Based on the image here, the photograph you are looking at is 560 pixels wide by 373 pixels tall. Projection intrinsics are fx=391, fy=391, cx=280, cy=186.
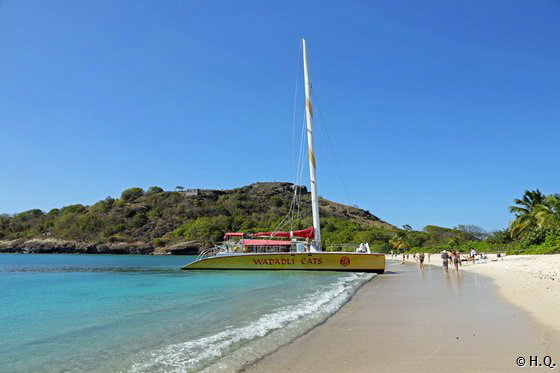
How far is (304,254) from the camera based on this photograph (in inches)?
867

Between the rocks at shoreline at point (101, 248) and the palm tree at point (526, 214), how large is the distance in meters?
70.5

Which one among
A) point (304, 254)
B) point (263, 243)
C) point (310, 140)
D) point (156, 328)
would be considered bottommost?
point (156, 328)

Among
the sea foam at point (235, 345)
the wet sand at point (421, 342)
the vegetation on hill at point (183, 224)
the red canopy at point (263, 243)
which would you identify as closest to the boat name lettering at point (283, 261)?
the red canopy at point (263, 243)

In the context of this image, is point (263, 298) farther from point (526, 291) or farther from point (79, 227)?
point (79, 227)

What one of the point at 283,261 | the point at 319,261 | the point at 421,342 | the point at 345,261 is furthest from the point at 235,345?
the point at 283,261

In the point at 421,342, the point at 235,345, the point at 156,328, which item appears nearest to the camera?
the point at 421,342

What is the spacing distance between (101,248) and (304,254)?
92.6 metres

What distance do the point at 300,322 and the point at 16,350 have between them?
5.17m

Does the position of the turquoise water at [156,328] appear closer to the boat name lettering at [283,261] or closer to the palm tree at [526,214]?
the boat name lettering at [283,261]

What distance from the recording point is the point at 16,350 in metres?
6.72

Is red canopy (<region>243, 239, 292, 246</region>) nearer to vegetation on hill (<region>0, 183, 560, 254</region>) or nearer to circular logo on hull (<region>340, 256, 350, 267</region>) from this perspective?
circular logo on hull (<region>340, 256, 350, 267</region>)

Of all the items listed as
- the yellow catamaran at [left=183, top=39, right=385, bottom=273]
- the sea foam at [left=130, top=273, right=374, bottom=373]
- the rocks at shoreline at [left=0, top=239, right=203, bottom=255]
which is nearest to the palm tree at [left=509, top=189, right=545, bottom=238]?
the yellow catamaran at [left=183, top=39, right=385, bottom=273]

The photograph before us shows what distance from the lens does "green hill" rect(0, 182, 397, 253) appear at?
3851 inches

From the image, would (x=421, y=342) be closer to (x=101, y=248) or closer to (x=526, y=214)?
(x=526, y=214)
